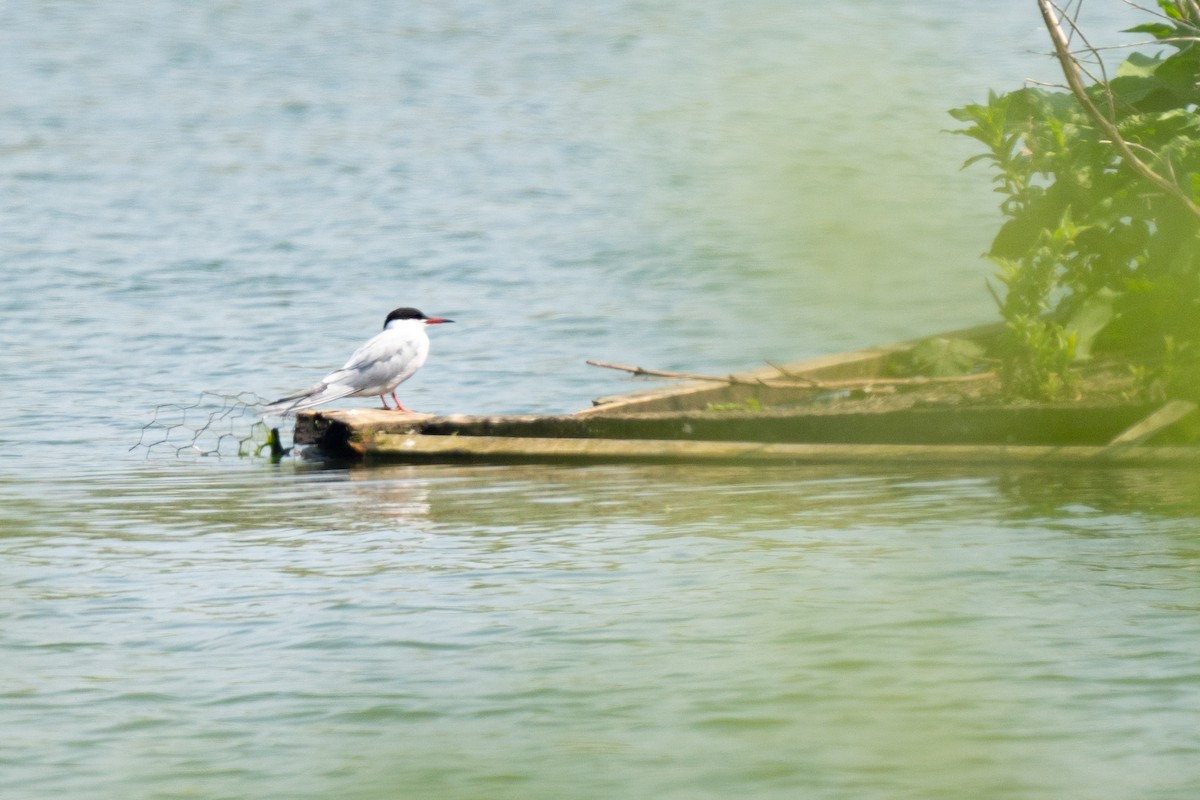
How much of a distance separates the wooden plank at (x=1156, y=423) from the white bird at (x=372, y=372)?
4.39 meters

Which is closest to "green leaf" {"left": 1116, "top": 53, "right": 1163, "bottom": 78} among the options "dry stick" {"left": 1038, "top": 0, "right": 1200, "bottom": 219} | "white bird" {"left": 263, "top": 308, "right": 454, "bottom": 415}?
"dry stick" {"left": 1038, "top": 0, "right": 1200, "bottom": 219}

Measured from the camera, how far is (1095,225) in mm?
6012

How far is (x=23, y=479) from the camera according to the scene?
7.50 metres

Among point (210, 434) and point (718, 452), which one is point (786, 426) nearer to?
point (718, 452)

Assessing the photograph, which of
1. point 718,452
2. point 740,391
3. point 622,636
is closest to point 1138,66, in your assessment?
point 718,452

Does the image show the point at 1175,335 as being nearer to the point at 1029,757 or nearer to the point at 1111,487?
the point at 1111,487

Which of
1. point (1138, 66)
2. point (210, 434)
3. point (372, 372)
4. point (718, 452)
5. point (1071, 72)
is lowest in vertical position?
point (718, 452)

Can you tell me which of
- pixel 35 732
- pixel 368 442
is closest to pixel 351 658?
pixel 35 732

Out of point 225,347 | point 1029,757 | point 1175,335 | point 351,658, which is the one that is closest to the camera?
point 1029,757

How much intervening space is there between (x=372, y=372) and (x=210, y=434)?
104 cm

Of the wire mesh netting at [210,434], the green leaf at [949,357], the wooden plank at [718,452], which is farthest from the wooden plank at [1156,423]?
the wire mesh netting at [210,434]

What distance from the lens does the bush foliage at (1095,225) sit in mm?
5664

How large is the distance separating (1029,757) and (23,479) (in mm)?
6101

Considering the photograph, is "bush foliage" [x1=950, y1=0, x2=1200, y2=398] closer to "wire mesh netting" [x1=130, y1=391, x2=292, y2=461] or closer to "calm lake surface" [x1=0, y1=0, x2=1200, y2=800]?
"calm lake surface" [x1=0, y1=0, x2=1200, y2=800]
